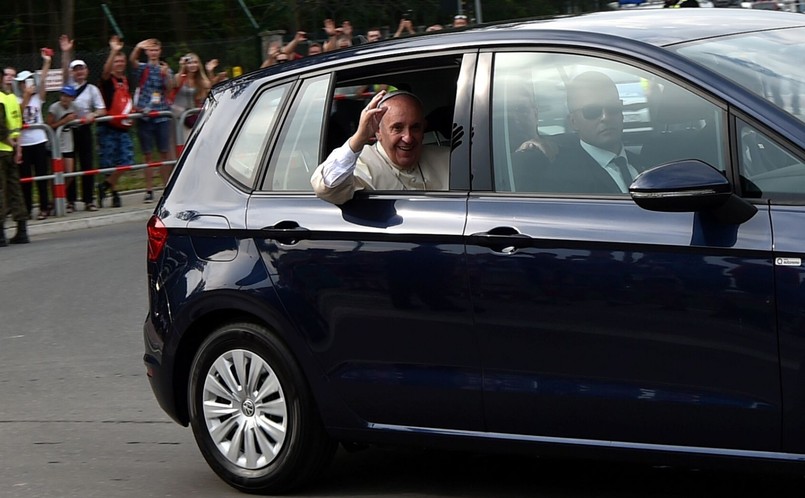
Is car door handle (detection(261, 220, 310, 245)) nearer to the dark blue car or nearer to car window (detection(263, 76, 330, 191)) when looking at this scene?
the dark blue car

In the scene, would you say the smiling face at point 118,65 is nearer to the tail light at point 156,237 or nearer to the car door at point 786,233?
the tail light at point 156,237

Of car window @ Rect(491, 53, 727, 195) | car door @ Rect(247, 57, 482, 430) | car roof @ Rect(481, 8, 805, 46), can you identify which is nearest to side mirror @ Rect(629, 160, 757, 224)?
car window @ Rect(491, 53, 727, 195)

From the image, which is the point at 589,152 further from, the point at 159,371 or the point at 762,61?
the point at 159,371

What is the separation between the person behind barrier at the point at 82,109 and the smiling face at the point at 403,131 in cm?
1394

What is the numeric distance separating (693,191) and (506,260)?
2.52ft

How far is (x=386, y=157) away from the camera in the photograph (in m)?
5.71

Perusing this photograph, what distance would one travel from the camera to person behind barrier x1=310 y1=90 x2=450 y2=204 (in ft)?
17.7

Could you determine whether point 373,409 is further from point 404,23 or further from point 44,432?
point 404,23

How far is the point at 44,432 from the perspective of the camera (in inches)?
299

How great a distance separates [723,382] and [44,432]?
423 cm

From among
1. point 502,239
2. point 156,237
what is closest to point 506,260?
point 502,239

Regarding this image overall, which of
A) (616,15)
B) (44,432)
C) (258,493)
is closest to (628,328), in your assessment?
(616,15)

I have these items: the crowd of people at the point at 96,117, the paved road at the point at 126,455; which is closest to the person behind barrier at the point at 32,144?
the crowd of people at the point at 96,117

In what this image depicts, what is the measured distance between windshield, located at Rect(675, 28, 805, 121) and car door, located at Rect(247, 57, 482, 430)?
0.96m
